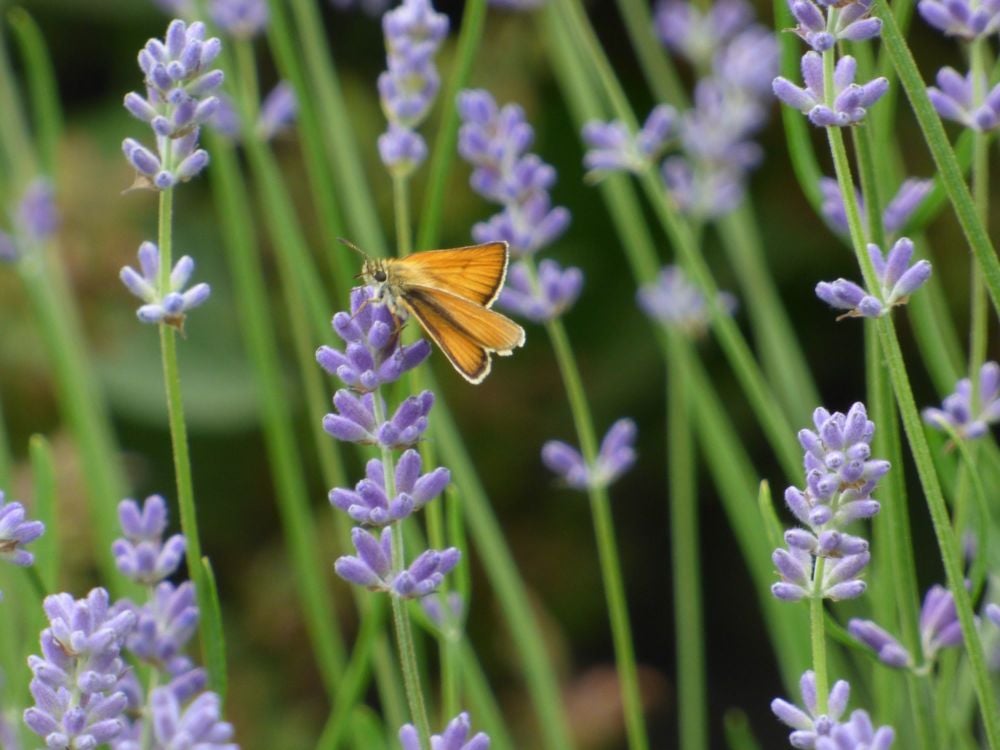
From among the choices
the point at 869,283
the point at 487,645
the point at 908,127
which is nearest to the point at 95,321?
the point at 487,645

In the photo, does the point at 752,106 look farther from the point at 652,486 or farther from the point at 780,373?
the point at 652,486

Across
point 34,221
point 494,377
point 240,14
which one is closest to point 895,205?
point 240,14

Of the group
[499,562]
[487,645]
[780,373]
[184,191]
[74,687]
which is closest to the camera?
[74,687]

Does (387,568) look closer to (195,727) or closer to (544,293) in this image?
(195,727)

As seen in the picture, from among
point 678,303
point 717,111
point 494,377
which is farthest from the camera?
point 494,377

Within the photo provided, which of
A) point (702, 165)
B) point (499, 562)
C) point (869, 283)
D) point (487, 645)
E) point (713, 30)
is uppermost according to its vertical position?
point (713, 30)
